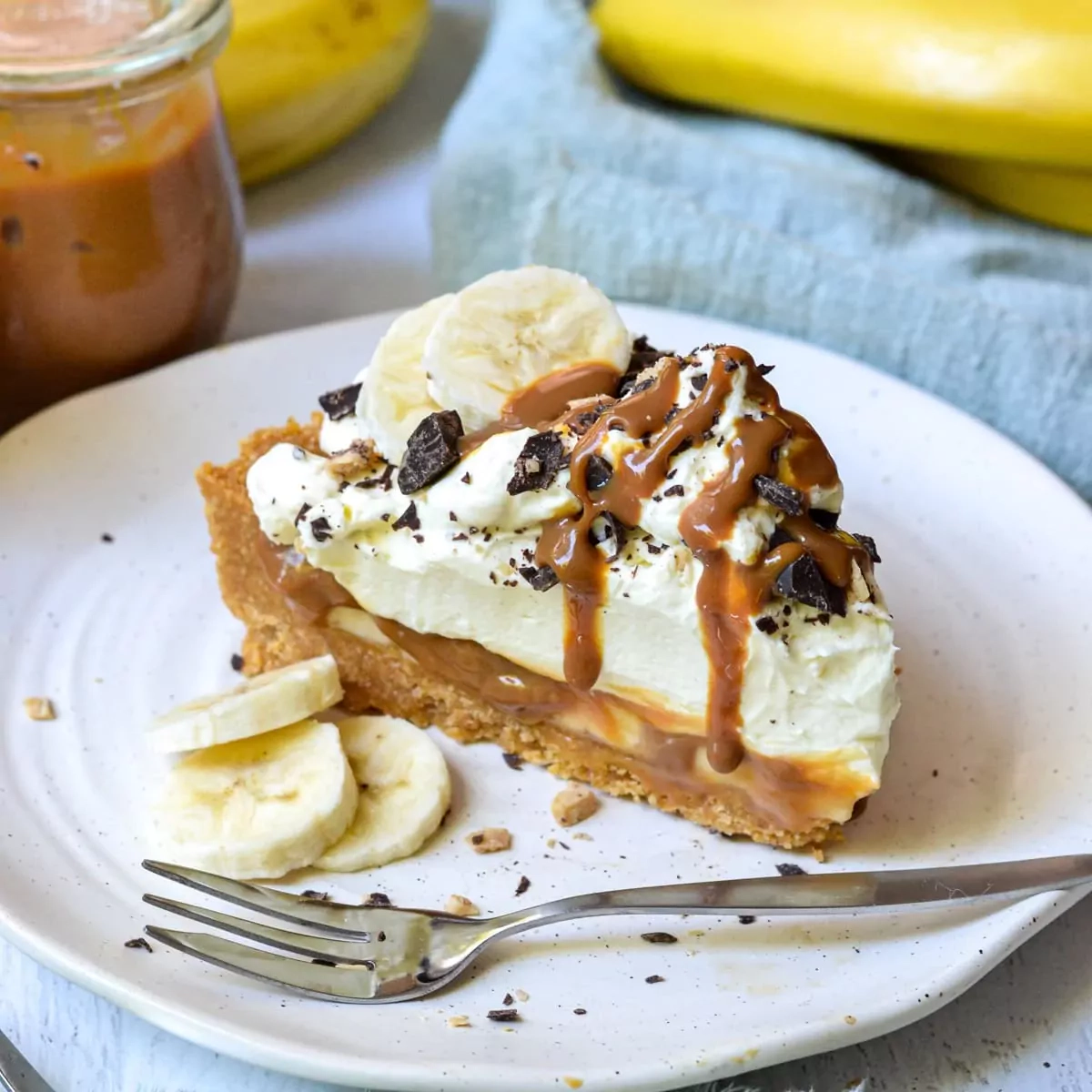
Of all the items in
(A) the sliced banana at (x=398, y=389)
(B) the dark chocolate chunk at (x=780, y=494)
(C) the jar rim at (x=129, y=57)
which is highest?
(C) the jar rim at (x=129, y=57)

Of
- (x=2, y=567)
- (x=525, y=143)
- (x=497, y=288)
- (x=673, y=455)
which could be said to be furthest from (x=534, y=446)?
(x=525, y=143)

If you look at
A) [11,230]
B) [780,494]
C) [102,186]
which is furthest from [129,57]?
[780,494]

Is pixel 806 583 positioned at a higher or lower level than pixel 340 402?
higher

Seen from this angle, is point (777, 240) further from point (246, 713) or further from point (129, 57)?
point (246, 713)

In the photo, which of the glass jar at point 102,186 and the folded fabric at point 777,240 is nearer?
the glass jar at point 102,186

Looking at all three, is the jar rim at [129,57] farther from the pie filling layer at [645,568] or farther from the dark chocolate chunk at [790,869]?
the dark chocolate chunk at [790,869]

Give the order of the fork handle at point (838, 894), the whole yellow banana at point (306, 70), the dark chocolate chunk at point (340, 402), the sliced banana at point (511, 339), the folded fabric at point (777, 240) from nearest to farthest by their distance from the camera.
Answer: the fork handle at point (838, 894) → the sliced banana at point (511, 339) → the dark chocolate chunk at point (340, 402) → the folded fabric at point (777, 240) → the whole yellow banana at point (306, 70)

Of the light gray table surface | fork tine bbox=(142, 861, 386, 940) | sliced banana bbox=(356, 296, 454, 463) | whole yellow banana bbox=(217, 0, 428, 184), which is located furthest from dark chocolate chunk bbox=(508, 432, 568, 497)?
whole yellow banana bbox=(217, 0, 428, 184)

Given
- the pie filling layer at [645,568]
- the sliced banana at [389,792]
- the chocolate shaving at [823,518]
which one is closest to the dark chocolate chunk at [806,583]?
the pie filling layer at [645,568]
